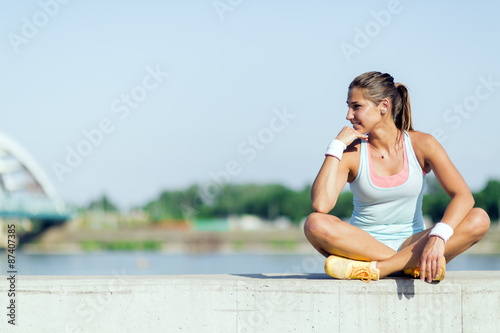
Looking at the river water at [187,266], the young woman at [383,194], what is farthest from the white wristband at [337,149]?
the river water at [187,266]

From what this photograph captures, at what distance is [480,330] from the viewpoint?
298 cm

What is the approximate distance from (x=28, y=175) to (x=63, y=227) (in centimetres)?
796

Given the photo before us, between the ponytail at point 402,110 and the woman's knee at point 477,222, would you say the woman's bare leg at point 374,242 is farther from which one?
the ponytail at point 402,110

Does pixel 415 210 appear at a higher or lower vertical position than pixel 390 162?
lower

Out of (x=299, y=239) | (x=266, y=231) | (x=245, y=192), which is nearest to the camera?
(x=299, y=239)

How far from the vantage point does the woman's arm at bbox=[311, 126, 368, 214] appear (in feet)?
10.4

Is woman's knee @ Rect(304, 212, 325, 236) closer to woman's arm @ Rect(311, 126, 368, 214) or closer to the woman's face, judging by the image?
woman's arm @ Rect(311, 126, 368, 214)

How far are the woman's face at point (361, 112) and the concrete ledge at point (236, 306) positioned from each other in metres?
0.82

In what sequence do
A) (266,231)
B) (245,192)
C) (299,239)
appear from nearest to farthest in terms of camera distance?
(299,239) < (266,231) < (245,192)

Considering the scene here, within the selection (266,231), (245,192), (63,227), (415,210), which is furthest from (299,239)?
(415,210)

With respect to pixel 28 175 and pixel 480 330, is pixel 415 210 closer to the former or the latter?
pixel 480 330

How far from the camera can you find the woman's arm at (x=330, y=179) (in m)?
3.17

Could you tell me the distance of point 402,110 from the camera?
11.2ft

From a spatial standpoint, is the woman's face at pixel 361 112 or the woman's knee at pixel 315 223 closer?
the woman's knee at pixel 315 223
